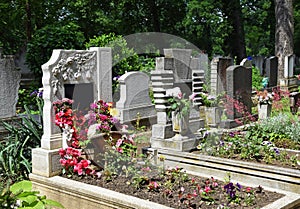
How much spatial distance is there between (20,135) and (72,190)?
1.94 meters

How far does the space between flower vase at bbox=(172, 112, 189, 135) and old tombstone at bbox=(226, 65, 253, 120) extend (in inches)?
116

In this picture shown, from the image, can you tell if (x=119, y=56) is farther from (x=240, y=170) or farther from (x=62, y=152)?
(x=240, y=170)

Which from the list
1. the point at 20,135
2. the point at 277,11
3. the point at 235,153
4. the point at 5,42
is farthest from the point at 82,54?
the point at 5,42

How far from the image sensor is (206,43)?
28.8 meters

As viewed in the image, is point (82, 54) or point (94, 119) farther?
point (82, 54)

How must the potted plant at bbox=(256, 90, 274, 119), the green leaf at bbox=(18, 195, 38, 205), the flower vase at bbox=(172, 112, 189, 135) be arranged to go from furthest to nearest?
1. the potted plant at bbox=(256, 90, 274, 119)
2. the flower vase at bbox=(172, 112, 189, 135)
3. the green leaf at bbox=(18, 195, 38, 205)

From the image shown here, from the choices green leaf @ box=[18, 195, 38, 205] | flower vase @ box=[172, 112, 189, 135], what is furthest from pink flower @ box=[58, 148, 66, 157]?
green leaf @ box=[18, 195, 38, 205]

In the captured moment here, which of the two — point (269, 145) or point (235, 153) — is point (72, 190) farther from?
point (269, 145)

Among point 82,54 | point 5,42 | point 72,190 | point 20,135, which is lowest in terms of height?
point 72,190

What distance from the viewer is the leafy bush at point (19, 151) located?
647cm

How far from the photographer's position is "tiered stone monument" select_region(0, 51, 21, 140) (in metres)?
7.74

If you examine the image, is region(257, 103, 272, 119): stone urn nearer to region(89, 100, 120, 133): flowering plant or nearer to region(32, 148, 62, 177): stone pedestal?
region(89, 100, 120, 133): flowering plant

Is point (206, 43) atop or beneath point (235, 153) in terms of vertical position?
atop

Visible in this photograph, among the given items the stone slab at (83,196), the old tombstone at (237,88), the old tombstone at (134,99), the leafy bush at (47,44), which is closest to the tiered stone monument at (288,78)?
the old tombstone at (237,88)
